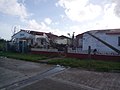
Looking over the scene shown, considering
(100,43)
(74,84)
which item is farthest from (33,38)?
(74,84)

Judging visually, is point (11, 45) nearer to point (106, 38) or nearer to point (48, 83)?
point (106, 38)

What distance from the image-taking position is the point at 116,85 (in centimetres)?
1010

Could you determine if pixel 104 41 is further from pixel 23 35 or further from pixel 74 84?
pixel 23 35

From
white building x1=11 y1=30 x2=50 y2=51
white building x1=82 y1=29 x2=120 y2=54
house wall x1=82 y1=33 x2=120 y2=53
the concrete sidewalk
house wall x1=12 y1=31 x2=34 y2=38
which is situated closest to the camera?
the concrete sidewalk

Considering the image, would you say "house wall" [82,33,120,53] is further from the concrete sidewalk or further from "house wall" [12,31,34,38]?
the concrete sidewalk

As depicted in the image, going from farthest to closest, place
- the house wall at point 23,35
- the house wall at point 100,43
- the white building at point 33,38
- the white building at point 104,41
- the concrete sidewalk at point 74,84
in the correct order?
the house wall at point 23,35 < the white building at point 33,38 < the house wall at point 100,43 < the white building at point 104,41 < the concrete sidewalk at point 74,84

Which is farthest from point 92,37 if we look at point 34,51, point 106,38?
point 34,51

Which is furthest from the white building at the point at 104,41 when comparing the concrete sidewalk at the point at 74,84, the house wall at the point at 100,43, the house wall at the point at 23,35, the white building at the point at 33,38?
the house wall at the point at 23,35

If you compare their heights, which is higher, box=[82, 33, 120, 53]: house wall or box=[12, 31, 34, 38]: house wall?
box=[12, 31, 34, 38]: house wall

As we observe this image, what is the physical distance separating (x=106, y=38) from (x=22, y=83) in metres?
17.4

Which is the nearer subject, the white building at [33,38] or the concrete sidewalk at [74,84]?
the concrete sidewalk at [74,84]

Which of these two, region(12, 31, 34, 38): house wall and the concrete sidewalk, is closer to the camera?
the concrete sidewalk

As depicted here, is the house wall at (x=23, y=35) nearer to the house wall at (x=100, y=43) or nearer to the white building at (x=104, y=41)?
the house wall at (x=100, y=43)

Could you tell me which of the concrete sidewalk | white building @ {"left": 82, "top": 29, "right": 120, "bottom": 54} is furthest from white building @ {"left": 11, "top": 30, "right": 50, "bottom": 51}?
the concrete sidewalk
